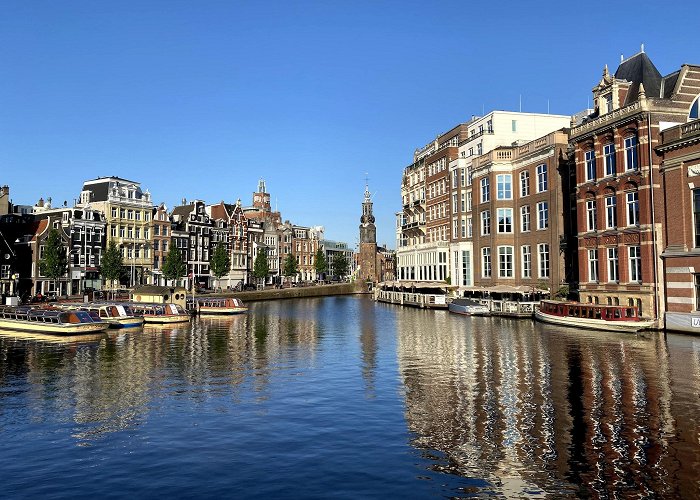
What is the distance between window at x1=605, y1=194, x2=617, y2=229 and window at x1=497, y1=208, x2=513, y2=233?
22213 mm

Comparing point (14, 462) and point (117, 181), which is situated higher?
point (117, 181)

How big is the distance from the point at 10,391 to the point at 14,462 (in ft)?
41.1

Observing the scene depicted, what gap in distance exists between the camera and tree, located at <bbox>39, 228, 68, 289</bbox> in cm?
8969

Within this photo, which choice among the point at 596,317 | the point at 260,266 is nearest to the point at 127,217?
the point at 260,266

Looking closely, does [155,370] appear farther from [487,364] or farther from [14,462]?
[487,364]

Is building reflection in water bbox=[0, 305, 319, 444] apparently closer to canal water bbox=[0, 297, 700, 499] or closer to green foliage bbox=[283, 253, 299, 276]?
canal water bbox=[0, 297, 700, 499]

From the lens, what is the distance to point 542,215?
7081 cm

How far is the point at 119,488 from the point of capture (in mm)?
15664

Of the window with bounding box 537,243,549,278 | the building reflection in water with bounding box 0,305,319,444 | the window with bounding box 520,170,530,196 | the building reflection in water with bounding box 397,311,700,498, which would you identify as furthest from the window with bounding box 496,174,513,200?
the building reflection in water with bounding box 397,311,700,498

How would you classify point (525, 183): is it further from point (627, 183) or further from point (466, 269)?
point (627, 183)

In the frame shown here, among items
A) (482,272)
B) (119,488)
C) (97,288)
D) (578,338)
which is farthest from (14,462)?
(97,288)

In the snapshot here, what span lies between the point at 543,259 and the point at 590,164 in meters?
16.5

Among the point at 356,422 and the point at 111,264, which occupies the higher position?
the point at 111,264

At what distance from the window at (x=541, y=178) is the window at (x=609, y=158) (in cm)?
1489
